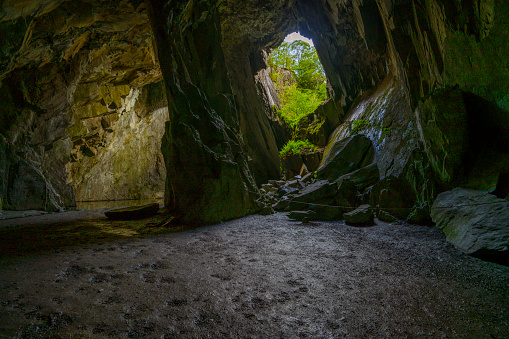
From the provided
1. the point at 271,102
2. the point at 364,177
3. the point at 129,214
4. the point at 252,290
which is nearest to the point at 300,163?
A: the point at 271,102

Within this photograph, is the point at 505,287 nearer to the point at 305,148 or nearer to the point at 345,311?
Answer: the point at 345,311

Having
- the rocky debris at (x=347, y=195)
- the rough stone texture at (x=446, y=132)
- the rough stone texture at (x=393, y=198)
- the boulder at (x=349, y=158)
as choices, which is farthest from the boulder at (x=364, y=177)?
the rough stone texture at (x=446, y=132)

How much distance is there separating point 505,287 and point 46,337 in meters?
3.62

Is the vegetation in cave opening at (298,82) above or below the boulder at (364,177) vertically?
above

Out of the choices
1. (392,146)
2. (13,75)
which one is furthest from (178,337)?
(13,75)

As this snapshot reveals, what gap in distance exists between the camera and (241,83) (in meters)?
12.8

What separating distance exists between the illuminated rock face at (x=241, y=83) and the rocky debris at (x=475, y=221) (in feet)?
1.24

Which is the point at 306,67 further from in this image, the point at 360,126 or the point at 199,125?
the point at 199,125

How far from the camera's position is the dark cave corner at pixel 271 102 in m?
3.82

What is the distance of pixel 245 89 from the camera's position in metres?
12.8

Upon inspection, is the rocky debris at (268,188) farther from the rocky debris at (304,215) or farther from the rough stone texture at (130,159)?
the rough stone texture at (130,159)

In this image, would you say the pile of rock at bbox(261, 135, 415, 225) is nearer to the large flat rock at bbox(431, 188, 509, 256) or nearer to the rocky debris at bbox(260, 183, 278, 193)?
the rocky debris at bbox(260, 183, 278, 193)

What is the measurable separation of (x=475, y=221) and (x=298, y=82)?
1481 centimetres

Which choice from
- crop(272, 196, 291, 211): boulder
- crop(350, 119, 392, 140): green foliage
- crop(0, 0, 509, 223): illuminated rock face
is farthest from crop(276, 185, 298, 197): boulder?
crop(350, 119, 392, 140): green foliage
